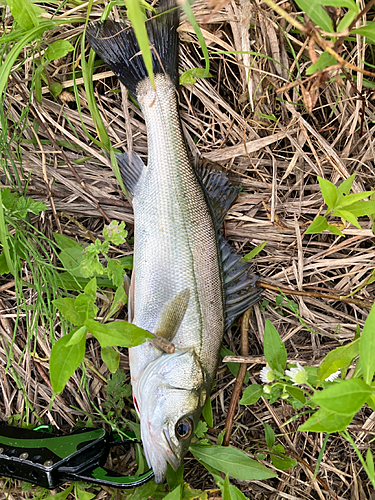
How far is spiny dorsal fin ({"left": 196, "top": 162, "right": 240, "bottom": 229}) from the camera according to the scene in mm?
2725

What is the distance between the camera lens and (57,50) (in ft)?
8.42

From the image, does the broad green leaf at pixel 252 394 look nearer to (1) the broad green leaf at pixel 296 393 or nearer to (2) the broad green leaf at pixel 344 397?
(1) the broad green leaf at pixel 296 393

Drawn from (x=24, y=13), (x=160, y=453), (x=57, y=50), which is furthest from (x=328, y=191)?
(x=24, y=13)

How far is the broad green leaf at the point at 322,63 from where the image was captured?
6.09 feet

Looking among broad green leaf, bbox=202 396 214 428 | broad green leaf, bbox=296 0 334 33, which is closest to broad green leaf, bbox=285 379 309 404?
broad green leaf, bbox=202 396 214 428

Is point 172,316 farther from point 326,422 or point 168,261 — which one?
point 326,422

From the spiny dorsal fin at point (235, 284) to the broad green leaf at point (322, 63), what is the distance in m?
1.21

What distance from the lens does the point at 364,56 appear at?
104 inches

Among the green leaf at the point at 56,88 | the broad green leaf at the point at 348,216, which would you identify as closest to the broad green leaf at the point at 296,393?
the broad green leaf at the point at 348,216

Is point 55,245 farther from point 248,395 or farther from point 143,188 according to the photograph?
point 248,395

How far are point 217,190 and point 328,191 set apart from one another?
0.76m

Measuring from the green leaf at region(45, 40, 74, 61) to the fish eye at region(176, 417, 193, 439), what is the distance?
243 centimetres

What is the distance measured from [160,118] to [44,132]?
89 cm

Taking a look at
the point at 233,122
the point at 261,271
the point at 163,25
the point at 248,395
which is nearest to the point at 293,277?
the point at 261,271
